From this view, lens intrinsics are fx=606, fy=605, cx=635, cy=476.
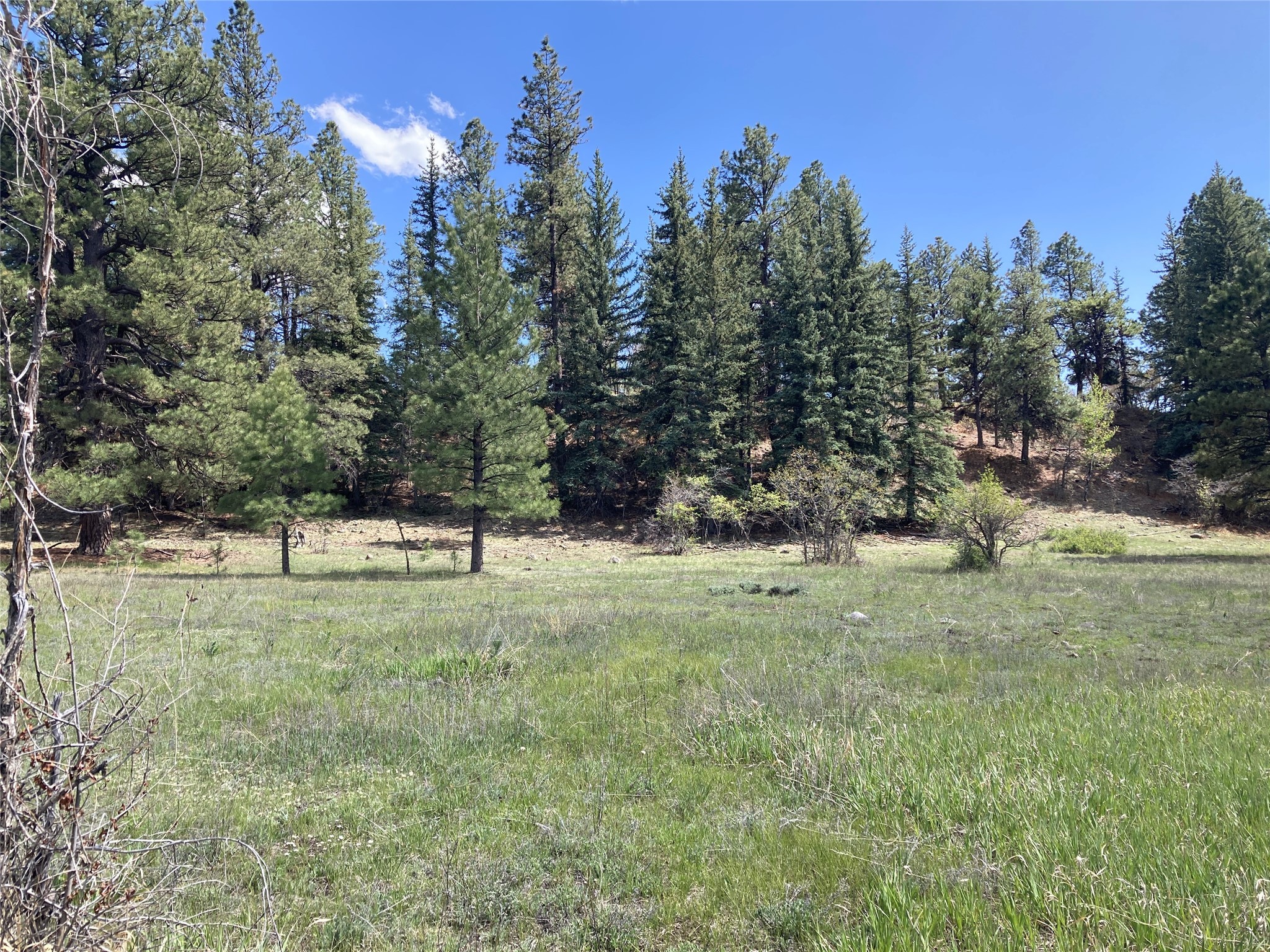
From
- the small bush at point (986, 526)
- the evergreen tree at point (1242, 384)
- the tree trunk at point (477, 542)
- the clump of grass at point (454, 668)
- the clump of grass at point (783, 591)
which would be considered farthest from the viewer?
the evergreen tree at point (1242, 384)

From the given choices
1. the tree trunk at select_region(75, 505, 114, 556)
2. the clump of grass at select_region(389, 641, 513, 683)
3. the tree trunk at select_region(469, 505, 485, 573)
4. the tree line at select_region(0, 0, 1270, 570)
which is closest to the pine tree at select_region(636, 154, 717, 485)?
the tree line at select_region(0, 0, 1270, 570)

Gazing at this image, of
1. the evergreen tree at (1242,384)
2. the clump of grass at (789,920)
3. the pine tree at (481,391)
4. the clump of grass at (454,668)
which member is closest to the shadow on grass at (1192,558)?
the evergreen tree at (1242,384)

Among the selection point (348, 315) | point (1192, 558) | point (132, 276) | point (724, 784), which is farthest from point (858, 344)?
point (724, 784)

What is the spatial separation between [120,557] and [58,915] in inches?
844

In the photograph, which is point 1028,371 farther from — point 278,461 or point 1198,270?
point 278,461

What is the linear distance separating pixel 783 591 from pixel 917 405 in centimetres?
2671

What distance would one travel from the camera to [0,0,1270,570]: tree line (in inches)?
717

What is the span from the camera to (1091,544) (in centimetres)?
2548

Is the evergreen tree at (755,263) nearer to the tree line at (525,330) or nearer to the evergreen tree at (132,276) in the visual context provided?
the tree line at (525,330)

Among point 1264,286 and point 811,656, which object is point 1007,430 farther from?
point 811,656

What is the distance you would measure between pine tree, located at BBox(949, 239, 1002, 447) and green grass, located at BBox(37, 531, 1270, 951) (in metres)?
39.2

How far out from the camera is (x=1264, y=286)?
22.3 metres

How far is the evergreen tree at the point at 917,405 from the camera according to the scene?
34.0 meters

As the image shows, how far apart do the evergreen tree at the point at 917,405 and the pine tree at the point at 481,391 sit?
23325mm
